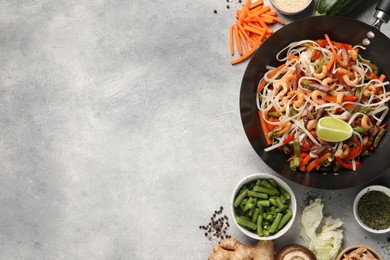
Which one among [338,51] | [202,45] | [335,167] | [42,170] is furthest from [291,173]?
[42,170]

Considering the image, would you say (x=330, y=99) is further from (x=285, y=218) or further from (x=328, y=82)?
(x=285, y=218)

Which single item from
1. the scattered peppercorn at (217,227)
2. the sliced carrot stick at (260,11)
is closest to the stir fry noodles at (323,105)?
the sliced carrot stick at (260,11)

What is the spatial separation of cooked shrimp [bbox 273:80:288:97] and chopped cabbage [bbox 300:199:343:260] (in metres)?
0.83

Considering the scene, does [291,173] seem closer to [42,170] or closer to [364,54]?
[364,54]

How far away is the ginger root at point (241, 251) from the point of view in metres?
3.60

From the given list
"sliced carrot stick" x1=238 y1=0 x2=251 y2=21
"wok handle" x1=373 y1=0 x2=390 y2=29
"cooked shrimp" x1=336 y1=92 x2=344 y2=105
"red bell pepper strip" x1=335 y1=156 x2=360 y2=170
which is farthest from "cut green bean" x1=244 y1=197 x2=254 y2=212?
"wok handle" x1=373 y1=0 x2=390 y2=29

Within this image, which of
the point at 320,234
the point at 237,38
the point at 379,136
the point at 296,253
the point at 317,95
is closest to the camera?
the point at 317,95

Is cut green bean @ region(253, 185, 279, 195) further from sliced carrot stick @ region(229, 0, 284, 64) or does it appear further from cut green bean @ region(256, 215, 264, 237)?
sliced carrot stick @ region(229, 0, 284, 64)

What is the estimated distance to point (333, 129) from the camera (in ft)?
10.6

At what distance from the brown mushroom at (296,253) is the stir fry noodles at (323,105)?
0.53 metres

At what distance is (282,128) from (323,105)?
29 cm

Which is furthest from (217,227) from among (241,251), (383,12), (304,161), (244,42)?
(383,12)

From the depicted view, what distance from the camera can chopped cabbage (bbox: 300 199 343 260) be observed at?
3.67 meters

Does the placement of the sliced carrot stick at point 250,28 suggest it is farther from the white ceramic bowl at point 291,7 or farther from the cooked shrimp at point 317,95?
the cooked shrimp at point 317,95
